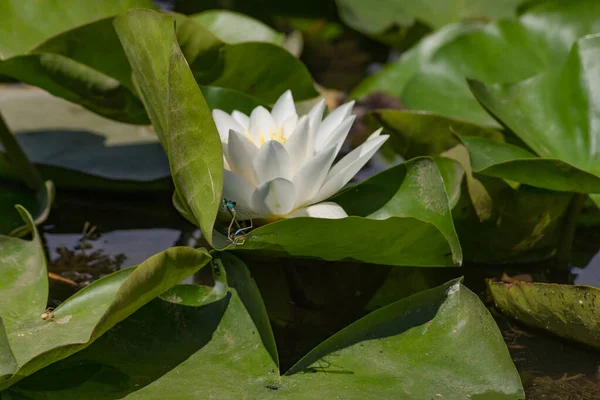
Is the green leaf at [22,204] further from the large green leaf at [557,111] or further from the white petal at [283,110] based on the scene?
the large green leaf at [557,111]

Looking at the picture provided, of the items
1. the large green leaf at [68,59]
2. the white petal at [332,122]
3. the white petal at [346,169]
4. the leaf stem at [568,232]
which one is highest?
the large green leaf at [68,59]

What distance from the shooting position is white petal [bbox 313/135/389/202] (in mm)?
1284

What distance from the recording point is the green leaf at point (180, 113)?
1.07 m

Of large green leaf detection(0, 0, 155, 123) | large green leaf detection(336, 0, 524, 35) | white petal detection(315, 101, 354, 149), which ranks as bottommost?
large green leaf detection(336, 0, 524, 35)

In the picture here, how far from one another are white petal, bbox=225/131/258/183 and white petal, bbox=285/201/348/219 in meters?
0.10

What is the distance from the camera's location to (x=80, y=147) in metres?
2.03

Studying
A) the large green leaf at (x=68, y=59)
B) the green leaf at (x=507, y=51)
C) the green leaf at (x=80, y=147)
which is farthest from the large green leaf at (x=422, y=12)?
the large green leaf at (x=68, y=59)

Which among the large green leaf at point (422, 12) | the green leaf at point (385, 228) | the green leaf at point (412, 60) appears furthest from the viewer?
the large green leaf at point (422, 12)

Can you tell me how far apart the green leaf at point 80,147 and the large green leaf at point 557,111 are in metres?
0.88

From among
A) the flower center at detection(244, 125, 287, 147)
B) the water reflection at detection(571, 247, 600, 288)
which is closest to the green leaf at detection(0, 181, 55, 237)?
the flower center at detection(244, 125, 287, 147)

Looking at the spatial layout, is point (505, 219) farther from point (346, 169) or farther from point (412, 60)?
point (412, 60)

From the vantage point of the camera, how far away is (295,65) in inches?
67.6

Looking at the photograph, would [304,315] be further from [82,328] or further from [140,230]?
[140,230]

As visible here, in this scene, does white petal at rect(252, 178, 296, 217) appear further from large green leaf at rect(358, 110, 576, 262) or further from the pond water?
large green leaf at rect(358, 110, 576, 262)
